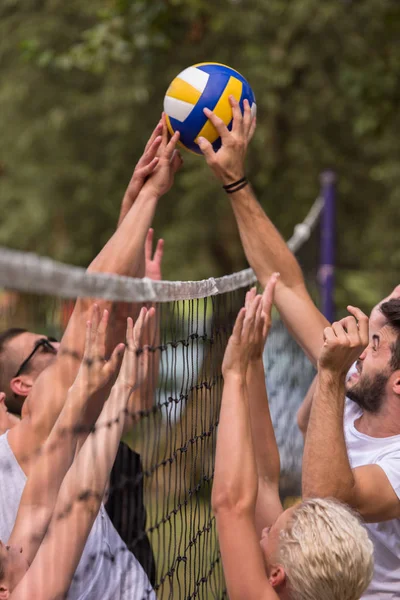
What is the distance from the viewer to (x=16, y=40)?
42.7ft

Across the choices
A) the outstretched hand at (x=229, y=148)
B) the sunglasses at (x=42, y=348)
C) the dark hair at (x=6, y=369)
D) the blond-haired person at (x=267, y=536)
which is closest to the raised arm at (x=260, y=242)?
the outstretched hand at (x=229, y=148)

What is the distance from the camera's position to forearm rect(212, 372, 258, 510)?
8.20ft

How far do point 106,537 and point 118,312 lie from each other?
3.20 feet

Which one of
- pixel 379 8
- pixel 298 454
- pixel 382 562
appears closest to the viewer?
pixel 382 562

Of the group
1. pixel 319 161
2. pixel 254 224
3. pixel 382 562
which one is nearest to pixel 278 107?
pixel 319 161

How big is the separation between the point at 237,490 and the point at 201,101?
68.6 inches

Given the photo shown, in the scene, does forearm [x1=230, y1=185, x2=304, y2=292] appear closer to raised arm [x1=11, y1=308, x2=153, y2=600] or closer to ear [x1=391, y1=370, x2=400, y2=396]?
ear [x1=391, y1=370, x2=400, y2=396]

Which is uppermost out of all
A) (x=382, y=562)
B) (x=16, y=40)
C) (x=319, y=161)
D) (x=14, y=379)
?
(x=16, y=40)

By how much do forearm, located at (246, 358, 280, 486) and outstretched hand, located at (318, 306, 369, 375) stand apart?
0.46m

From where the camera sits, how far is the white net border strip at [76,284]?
1937 millimetres

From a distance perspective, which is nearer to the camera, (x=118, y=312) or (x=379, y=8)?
(x=118, y=312)

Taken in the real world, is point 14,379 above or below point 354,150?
below

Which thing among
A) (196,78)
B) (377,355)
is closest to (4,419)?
(377,355)

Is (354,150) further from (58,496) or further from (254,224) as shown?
(58,496)
